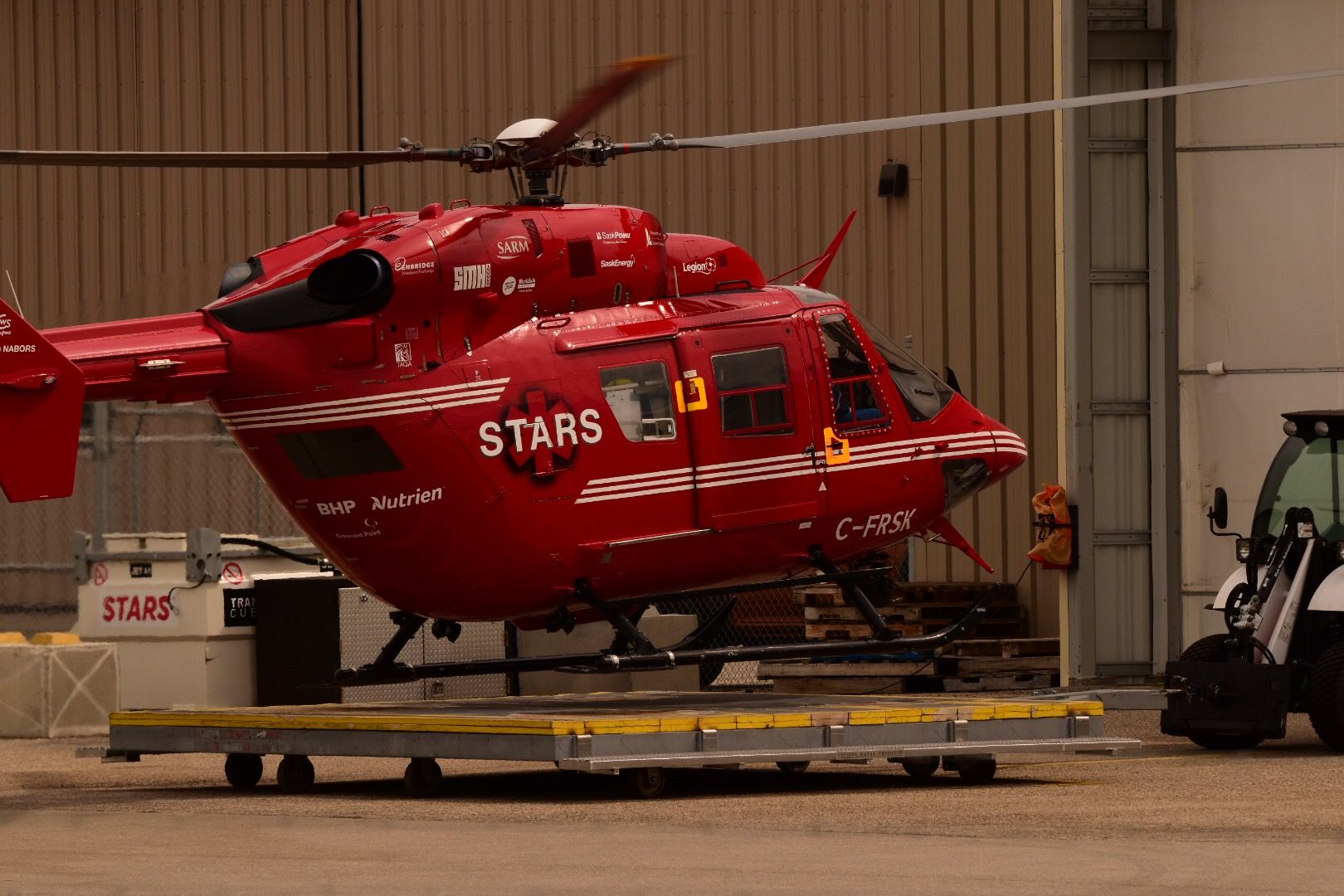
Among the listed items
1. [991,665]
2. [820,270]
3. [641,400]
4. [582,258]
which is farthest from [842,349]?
[991,665]

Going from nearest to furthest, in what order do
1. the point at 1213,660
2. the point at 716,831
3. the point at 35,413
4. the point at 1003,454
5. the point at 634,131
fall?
the point at 716,831
the point at 35,413
the point at 1213,660
the point at 1003,454
the point at 634,131

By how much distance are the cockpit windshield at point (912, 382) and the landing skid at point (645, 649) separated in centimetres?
123

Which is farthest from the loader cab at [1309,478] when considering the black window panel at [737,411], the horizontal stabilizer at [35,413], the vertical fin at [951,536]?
the horizontal stabilizer at [35,413]

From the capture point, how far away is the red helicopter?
13.9 meters

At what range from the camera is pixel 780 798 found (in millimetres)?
13352

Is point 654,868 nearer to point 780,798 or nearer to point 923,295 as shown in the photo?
point 780,798

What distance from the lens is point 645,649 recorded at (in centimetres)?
1464

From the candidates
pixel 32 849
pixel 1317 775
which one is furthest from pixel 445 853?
pixel 1317 775

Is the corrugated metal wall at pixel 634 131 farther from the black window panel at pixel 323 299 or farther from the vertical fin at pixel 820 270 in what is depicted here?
the black window panel at pixel 323 299

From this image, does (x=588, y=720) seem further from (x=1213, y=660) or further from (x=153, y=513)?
(x=153, y=513)

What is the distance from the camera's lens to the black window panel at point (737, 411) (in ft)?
49.2

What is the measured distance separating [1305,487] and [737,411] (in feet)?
15.6

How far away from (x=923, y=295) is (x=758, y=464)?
11.7 metres

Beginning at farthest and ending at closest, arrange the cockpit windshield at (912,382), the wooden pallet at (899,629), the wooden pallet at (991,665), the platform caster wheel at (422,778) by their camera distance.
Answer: the wooden pallet at (899,629), the wooden pallet at (991,665), the cockpit windshield at (912,382), the platform caster wheel at (422,778)
